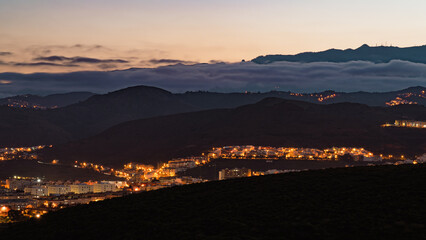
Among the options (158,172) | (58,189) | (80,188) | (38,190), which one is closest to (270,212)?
(38,190)

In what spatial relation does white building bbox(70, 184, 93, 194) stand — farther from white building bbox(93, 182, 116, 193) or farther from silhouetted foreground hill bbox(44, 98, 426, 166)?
silhouetted foreground hill bbox(44, 98, 426, 166)

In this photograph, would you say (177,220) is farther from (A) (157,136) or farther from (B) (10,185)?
(A) (157,136)

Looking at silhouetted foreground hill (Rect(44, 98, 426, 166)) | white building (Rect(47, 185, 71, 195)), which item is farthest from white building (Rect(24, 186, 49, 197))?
silhouetted foreground hill (Rect(44, 98, 426, 166))

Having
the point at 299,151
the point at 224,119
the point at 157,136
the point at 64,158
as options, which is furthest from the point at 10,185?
the point at 224,119

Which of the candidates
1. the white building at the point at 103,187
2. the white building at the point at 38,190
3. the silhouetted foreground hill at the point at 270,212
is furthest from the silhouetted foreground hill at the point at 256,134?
the silhouetted foreground hill at the point at 270,212

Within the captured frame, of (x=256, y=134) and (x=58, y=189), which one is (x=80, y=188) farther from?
(x=256, y=134)
